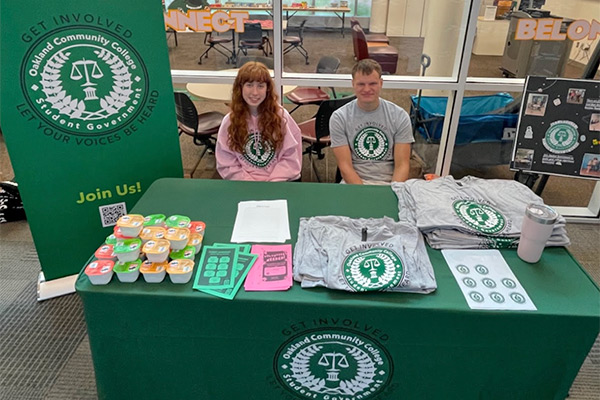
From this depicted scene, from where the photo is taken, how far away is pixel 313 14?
502cm

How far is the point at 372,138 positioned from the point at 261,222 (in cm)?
111

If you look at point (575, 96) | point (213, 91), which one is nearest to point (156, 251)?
point (213, 91)

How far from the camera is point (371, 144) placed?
2.49m

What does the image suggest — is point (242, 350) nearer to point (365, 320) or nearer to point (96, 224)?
point (365, 320)

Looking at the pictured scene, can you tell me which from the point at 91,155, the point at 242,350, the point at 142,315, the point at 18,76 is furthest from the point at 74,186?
the point at 242,350

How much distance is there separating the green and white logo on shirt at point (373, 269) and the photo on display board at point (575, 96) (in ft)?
6.16

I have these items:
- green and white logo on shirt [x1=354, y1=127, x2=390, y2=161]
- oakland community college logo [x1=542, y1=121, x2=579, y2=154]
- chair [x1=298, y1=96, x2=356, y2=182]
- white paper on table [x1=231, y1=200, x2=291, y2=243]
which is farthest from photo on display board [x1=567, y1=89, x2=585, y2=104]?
white paper on table [x1=231, y1=200, x2=291, y2=243]

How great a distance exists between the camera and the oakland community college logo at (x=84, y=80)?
74.4 inches

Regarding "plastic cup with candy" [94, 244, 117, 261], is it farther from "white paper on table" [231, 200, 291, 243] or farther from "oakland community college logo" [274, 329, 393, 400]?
"oakland community college logo" [274, 329, 393, 400]

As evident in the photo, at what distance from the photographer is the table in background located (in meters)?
3.31

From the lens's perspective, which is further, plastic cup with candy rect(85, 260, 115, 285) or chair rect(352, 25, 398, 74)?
chair rect(352, 25, 398, 74)

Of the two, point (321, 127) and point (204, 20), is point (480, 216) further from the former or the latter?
point (204, 20)

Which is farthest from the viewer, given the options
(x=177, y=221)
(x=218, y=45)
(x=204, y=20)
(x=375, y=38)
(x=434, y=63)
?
(x=375, y=38)

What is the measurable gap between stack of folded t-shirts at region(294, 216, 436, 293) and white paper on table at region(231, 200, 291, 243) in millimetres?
89
